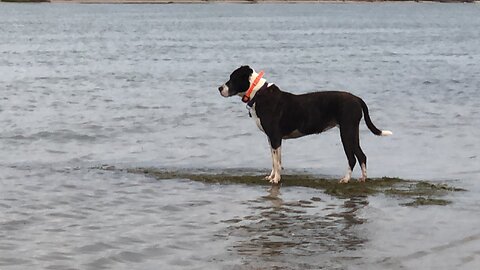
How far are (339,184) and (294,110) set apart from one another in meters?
1.22

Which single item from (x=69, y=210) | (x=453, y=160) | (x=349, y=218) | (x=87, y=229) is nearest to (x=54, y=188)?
(x=69, y=210)

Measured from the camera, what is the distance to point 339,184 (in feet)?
43.8

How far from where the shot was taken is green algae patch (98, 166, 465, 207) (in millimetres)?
12539

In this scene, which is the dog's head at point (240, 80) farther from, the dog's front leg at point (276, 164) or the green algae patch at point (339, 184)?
the green algae patch at point (339, 184)

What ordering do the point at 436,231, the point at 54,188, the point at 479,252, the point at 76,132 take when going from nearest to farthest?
the point at 479,252 < the point at 436,231 < the point at 54,188 < the point at 76,132

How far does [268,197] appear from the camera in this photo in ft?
41.2

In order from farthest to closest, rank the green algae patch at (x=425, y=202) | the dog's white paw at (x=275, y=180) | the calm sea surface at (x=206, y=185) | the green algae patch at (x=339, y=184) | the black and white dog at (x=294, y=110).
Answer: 1. the dog's white paw at (x=275, y=180)
2. the black and white dog at (x=294, y=110)
3. the green algae patch at (x=339, y=184)
4. the green algae patch at (x=425, y=202)
5. the calm sea surface at (x=206, y=185)

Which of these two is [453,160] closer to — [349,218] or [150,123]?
[349,218]

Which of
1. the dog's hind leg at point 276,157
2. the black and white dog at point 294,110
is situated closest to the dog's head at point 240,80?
the black and white dog at point 294,110

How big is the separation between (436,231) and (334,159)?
5.79m

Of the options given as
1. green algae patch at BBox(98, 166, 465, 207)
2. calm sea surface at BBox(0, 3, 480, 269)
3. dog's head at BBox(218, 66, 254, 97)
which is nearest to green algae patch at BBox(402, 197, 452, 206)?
green algae patch at BBox(98, 166, 465, 207)

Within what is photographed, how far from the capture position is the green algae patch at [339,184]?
1254 cm

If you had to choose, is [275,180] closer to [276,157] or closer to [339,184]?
[276,157]

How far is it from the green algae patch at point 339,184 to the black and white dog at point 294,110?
0.54 m
